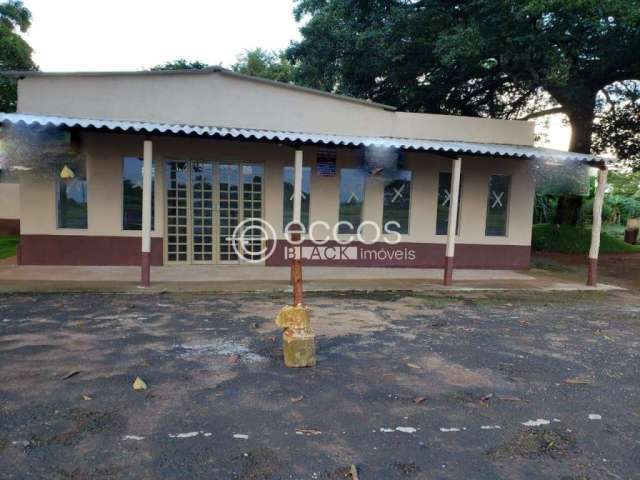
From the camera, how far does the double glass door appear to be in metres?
9.18

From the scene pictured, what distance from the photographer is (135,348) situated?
444 cm

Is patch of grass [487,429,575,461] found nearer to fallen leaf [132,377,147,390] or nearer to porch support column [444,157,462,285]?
fallen leaf [132,377,147,390]

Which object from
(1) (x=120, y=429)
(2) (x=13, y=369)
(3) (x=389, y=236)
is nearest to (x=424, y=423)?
(1) (x=120, y=429)

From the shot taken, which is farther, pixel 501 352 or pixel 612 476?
pixel 501 352

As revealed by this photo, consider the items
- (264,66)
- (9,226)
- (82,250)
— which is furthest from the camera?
(264,66)

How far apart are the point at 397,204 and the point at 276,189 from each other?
8.87 ft

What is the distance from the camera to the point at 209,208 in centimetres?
935

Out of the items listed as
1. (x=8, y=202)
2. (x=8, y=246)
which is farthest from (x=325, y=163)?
(x=8, y=202)

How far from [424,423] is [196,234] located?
722 cm

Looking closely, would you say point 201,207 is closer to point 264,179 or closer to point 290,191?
point 264,179

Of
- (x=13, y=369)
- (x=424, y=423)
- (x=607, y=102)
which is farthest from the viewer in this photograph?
(x=607, y=102)

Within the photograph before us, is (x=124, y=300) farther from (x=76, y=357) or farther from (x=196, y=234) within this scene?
(x=196, y=234)

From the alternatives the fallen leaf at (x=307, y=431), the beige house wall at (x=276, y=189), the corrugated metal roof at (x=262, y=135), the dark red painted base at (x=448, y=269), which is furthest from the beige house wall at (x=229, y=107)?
the fallen leaf at (x=307, y=431)

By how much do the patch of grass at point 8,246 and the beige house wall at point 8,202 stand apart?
0.82 m
